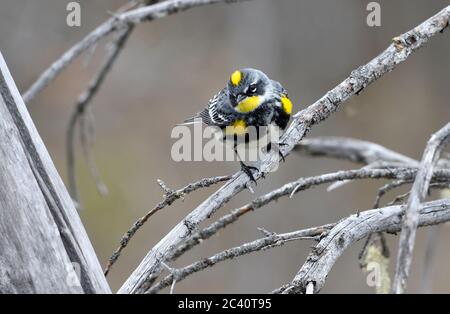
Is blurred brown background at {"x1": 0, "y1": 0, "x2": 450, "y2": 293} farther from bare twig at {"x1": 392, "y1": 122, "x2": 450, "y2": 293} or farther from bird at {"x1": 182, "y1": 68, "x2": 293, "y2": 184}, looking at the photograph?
bare twig at {"x1": 392, "y1": 122, "x2": 450, "y2": 293}

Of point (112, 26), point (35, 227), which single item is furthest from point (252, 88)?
point (35, 227)

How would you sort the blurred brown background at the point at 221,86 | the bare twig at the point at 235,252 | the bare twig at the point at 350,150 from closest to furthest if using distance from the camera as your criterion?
1. the bare twig at the point at 235,252
2. the bare twig at the point at 350,150
3. the blurred brown background at the point at 221,86

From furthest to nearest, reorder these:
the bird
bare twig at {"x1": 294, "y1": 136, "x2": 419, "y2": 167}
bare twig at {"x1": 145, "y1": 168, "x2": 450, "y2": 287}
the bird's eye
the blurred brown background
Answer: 1. the blurred brown background
2. bare twig at {"x1": 294, "y1": 136, "x2": 419, "y2": 167}
3. the bird's eye
4. the bird
5. bare twig at {"x1": 145, "y1": 168, "x2": 450, "y2": 287}

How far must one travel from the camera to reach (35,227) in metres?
2.10

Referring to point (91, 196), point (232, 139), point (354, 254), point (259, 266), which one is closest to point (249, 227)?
point (259, 266)

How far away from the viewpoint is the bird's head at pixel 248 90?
10.8 feet

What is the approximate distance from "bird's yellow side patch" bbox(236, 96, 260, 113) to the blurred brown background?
4.32 meters

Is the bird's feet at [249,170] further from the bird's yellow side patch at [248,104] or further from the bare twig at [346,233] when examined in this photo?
the bird's yellow side patch at [248,104]

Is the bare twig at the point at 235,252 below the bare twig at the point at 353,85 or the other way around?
below

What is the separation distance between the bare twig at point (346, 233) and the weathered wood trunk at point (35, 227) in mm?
636

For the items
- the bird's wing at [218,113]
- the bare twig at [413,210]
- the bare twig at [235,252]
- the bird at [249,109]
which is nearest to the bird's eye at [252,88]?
the bird at [249,109]

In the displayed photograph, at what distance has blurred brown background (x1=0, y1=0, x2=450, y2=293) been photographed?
7797 millimetres

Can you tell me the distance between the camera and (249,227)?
771 cm

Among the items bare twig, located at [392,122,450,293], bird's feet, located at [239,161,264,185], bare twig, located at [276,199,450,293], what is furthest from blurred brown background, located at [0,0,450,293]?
bare twig, located at [392,122,450,293]
